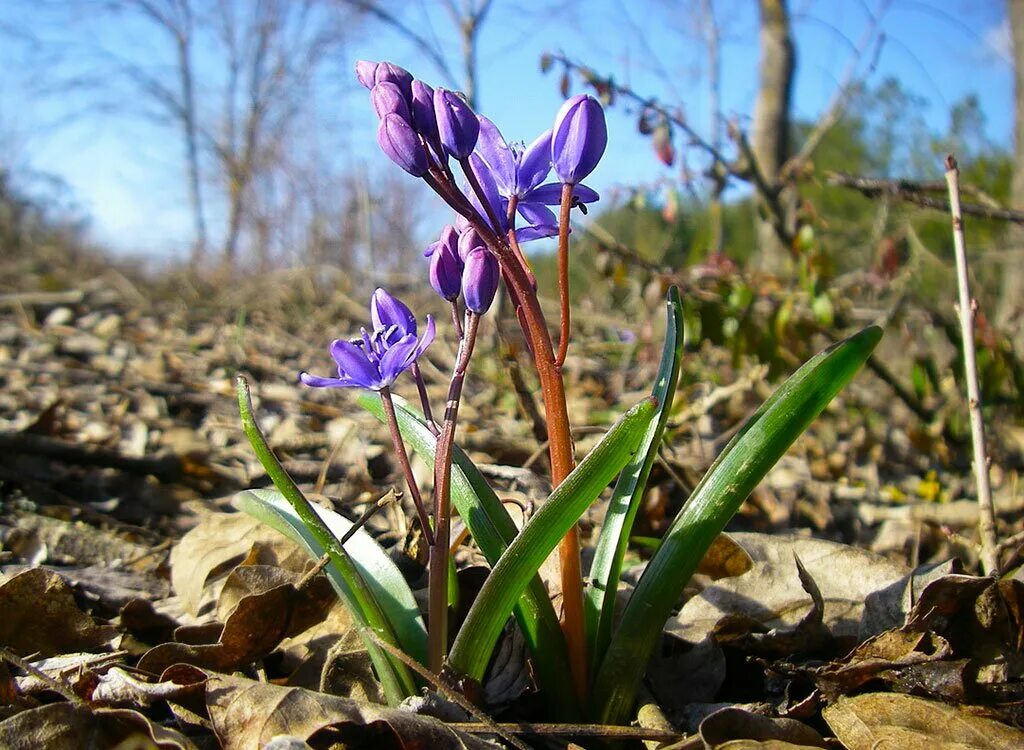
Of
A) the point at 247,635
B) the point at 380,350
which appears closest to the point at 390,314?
the point at 380,350

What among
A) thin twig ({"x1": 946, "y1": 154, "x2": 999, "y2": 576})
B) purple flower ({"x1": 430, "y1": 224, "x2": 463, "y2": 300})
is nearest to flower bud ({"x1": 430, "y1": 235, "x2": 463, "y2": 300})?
purple flower ({"x1": 430, "y1": 224, "x2": 463, "y2": 300})

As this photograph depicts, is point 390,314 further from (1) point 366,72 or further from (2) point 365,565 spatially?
(2) point 365,565

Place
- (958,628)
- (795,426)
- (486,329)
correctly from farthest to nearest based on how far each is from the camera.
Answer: (486,329) < (958,628) < (795,426)

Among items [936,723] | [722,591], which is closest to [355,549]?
[722,591]

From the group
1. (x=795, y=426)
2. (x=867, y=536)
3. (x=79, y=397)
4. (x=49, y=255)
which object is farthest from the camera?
(x=49, y=255)

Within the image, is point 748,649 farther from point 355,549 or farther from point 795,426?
point 355,549

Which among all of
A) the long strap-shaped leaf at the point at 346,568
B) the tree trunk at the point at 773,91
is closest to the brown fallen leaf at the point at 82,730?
the long strap-shaped leaf at the point at 346,568

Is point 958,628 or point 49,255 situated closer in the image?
point 958,628

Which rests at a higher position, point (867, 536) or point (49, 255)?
point (49, 255)
